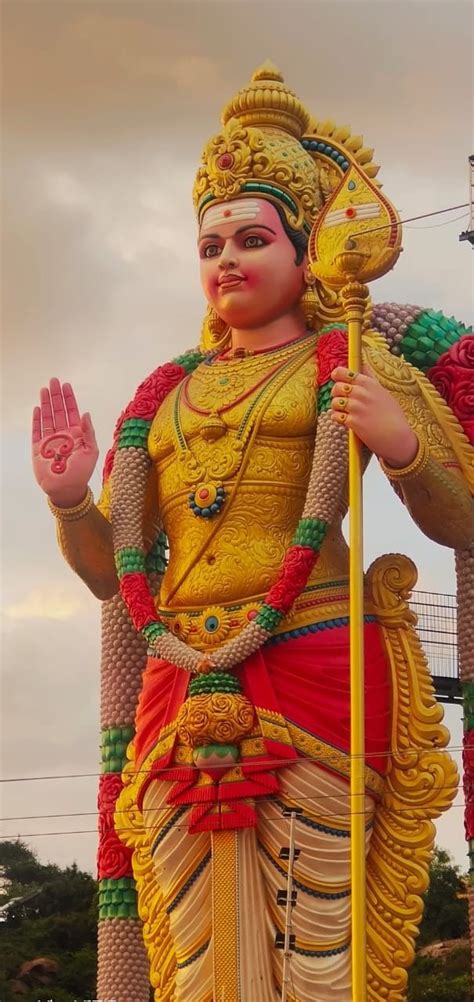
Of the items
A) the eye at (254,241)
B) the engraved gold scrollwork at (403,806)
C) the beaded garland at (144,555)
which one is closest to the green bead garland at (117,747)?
the beaded garland at (144,555)

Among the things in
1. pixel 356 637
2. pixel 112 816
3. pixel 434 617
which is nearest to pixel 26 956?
pixel 434 617

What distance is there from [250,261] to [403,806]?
2.72 meters

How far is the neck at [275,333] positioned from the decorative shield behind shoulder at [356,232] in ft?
2.71

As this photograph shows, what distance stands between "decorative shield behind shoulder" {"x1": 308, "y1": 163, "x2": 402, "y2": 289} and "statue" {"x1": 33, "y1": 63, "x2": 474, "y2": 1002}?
0.09 feet

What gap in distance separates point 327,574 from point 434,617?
322 cm

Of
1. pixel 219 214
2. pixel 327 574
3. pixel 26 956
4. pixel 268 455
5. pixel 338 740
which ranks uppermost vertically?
pixel 219 214

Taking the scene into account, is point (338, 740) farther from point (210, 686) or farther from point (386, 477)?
point (386, 477)

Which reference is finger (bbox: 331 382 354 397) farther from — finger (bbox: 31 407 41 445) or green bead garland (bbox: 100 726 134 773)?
green bead garland (bbox: 100 726 134 773)

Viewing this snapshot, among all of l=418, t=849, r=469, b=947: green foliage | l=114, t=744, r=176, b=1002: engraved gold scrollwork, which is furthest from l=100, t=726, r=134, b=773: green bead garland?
l=418, t=849, r=469, b=947: green foliage

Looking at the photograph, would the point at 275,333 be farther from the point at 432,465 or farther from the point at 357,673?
the point at 357,673

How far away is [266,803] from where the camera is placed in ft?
29.1

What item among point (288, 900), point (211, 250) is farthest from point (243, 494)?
point (288, 900)

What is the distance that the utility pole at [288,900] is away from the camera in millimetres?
8500

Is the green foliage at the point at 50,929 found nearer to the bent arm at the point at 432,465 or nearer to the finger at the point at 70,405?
the finger at the point at 70,405
